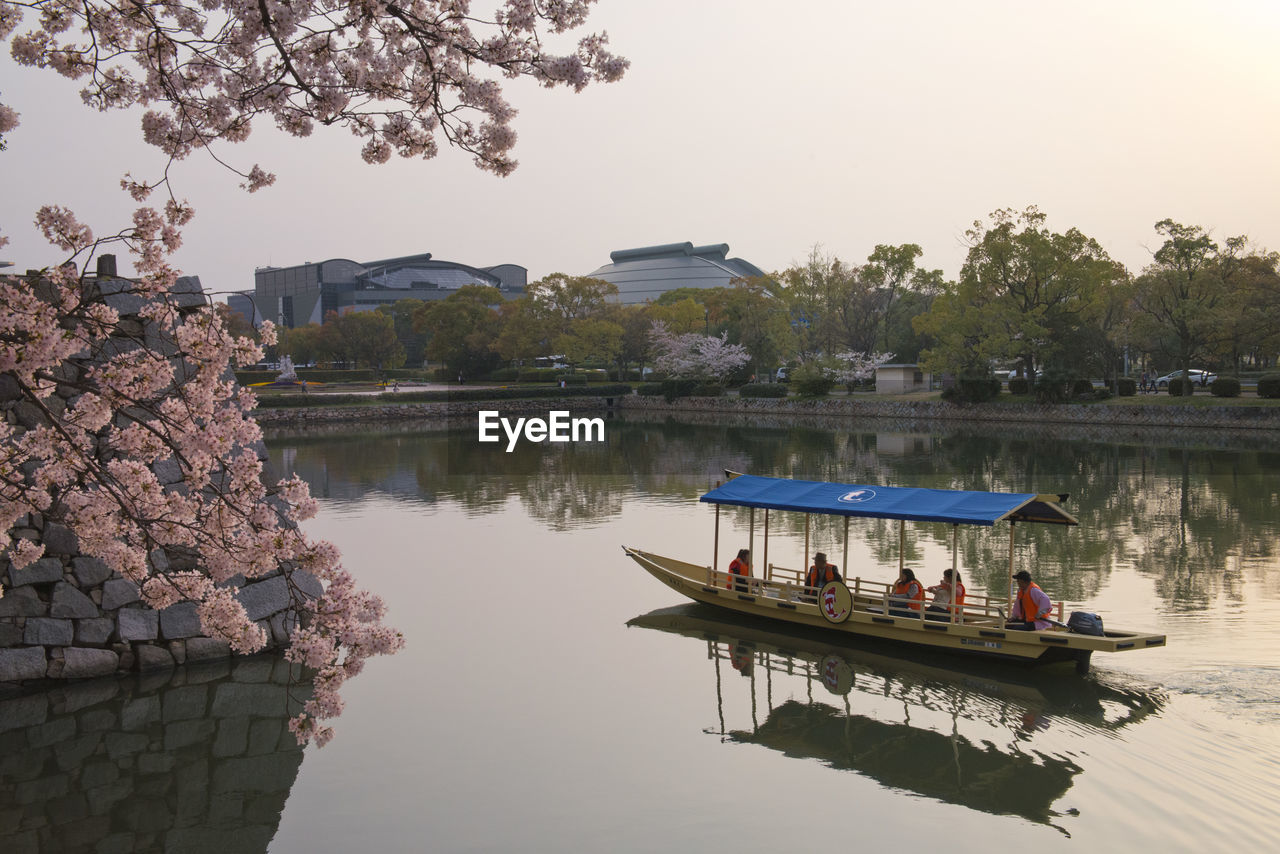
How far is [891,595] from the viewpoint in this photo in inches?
530

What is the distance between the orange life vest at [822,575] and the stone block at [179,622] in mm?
8224

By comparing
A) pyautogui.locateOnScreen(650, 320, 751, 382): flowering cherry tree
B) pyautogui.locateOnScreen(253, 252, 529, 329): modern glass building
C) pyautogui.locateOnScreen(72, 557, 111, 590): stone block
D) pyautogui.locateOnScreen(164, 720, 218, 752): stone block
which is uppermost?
pyautogui.locateOnScreen(253, 252, 529, 329): modern glass building

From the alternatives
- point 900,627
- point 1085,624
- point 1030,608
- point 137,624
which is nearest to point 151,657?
point 137,624

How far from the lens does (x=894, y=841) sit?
8.13 meters

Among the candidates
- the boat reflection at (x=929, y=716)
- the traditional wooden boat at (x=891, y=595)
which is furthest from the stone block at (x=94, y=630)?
the traditional wooden boat at (x=891, y=595)

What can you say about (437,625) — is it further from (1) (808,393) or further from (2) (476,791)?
(1) (808,393)

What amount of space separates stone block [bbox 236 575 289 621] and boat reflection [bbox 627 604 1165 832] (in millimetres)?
5534

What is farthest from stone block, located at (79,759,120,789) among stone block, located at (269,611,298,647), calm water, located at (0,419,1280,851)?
stone block, located at (269,611,298,647)

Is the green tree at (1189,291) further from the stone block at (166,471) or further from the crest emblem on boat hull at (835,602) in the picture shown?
the stone block at (166,471)

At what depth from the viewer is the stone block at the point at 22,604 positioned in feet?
33.4

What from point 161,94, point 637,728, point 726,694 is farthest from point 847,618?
point 161,94

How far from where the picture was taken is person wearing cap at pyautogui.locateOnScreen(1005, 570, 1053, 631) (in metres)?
12.1

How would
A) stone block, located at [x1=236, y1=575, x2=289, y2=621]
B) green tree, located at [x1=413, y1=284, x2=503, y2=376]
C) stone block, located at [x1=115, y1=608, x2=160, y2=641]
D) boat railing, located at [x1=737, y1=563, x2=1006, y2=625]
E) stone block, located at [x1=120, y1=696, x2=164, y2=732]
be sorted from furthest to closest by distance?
1. green tree, located at [x1=413, y1=284, x2=503, y2=376]
2. boat railing, located at [x1=737, y1=563, x2=1006, y2=625]
3. stone block, located at [x1=236, y1=575, x2=289, y2=621]
4. stone block, located at [x1=115, y1=608, x2=160, y2=641]
5. stone block, located at [x1=120, y1=696, x2=164, y2=732]

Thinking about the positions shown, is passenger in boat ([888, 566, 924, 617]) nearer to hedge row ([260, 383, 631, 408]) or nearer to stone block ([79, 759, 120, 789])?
stone block ([79, 759, 120, 789])
